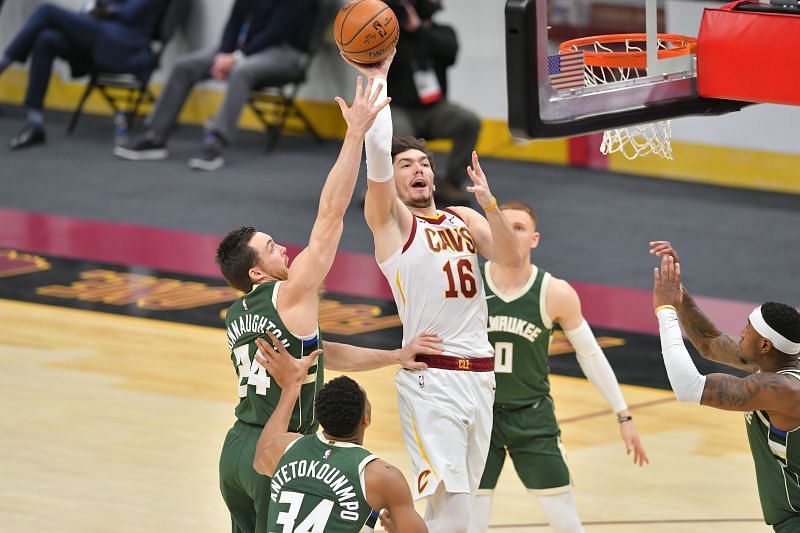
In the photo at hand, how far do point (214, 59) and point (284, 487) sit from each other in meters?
10.3

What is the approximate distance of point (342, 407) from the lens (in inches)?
197

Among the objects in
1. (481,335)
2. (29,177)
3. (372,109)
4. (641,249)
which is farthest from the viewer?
(29,177)

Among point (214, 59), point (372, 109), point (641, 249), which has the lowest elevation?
point (641, 249)

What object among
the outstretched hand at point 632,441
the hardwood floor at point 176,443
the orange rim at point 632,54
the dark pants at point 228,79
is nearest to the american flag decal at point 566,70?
the orange rim at point 632,54

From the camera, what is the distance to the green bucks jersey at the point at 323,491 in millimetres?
4934

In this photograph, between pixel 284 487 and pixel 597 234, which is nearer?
pixel 284 487

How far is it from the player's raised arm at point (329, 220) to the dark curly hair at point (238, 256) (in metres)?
Answer: 0.25

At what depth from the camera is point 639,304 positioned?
10992mm

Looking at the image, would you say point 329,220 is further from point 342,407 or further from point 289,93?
point 289,93

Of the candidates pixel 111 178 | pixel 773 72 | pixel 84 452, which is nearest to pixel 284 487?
pixel 773 72

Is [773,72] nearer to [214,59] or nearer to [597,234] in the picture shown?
[597,234]

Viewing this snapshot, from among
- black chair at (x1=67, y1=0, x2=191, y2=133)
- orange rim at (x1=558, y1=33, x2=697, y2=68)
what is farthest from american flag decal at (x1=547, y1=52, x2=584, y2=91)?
black chair at (x1=67, y1=0, x2=191, y2=133)

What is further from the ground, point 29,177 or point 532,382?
point 532,382

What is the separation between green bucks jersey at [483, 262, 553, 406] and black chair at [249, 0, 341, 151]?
816 cm
